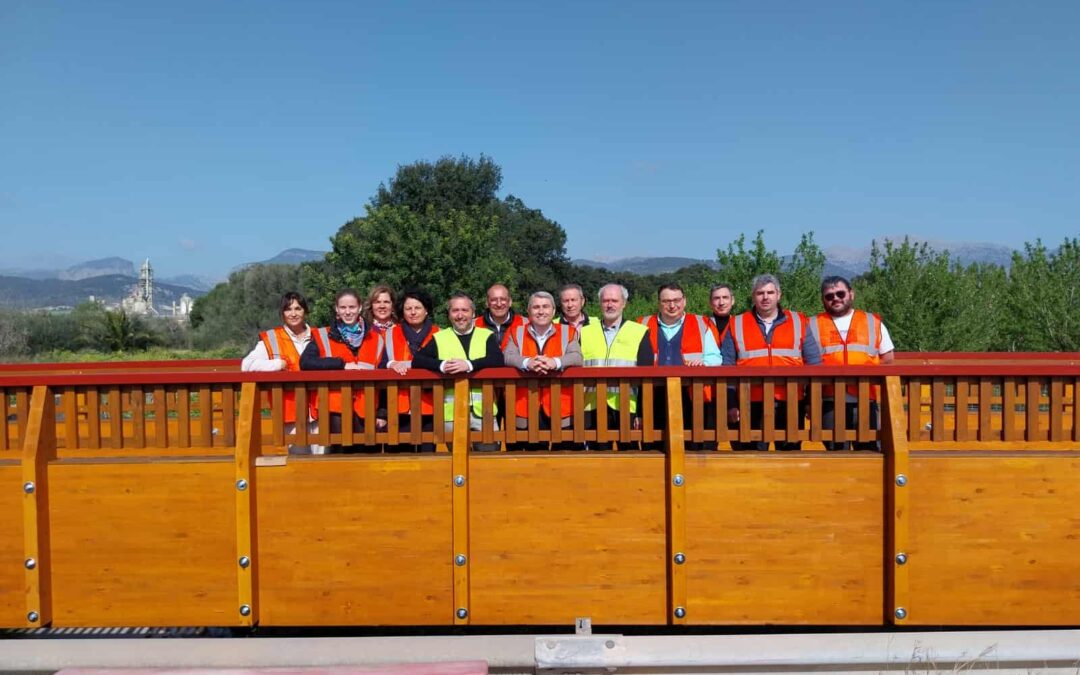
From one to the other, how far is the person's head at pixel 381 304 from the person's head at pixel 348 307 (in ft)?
0.45

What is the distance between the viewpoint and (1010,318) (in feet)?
86.6

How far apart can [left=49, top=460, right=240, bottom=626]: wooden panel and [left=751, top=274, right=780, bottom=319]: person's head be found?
11.5 ft

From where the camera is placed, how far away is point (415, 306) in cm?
602

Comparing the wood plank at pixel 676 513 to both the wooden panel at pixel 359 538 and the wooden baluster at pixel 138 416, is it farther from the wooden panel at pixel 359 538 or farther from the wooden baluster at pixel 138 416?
the wooden baluster at pixel 138 416

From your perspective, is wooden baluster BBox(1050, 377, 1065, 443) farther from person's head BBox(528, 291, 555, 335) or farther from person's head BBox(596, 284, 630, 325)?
person's head BBox(528, 291, 555, 335)

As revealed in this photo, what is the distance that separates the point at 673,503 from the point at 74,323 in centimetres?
Result: 6098

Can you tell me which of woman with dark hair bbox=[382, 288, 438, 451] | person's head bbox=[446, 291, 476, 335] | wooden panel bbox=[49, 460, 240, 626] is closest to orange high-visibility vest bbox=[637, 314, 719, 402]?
person's head bbox=[446, 291, 476, 335]

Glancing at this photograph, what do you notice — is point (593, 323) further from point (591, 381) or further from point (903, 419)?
point (903, 419)

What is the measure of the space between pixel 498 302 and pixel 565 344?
4.09 ft

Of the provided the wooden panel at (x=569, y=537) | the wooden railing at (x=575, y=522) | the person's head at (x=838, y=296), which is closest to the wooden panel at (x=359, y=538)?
the wooden railing at (x=575, y=522)

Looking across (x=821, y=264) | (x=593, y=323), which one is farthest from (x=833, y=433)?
(x=821, y=264)

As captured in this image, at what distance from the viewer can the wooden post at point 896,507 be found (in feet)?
14.5

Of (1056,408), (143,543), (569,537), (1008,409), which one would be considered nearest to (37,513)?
(143,543)

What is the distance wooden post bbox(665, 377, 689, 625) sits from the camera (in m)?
4.47
